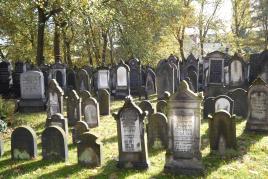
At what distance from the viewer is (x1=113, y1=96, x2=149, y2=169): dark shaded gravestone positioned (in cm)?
920

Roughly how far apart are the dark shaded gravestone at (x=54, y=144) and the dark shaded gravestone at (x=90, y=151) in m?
0.58

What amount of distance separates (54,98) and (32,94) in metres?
3.58

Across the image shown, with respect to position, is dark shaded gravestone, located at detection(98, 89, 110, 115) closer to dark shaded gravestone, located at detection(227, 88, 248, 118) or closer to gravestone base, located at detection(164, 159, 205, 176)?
dark shaded gravestone, located at detection(227, 88, 248, 118)

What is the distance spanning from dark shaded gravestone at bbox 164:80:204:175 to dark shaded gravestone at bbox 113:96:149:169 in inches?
26.1

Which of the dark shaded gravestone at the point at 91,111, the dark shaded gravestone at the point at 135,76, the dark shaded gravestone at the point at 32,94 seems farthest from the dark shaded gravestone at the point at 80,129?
the dark shaded gravestone at the point at 135,76

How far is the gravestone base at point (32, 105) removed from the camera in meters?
17.3

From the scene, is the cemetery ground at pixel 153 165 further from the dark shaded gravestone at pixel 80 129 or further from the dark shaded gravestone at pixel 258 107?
the dark shaded gravestone at pixel 258 107

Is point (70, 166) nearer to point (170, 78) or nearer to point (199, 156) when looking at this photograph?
point (199, 156)

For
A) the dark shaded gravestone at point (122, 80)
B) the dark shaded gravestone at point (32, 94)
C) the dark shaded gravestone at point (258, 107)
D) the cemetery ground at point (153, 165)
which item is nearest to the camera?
the cemetery ground at point (153, 165)

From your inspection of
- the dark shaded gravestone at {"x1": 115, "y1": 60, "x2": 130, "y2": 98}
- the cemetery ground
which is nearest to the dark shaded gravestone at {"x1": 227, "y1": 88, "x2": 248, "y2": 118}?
the cemetery ground

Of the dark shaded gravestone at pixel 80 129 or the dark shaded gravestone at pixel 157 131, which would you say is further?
the dark shaded gravestone at pixel 80 129

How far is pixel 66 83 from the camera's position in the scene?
2248cm

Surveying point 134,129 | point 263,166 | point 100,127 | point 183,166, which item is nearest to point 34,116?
point 100,127

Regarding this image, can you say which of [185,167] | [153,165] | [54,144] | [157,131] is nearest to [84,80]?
[157,131]
